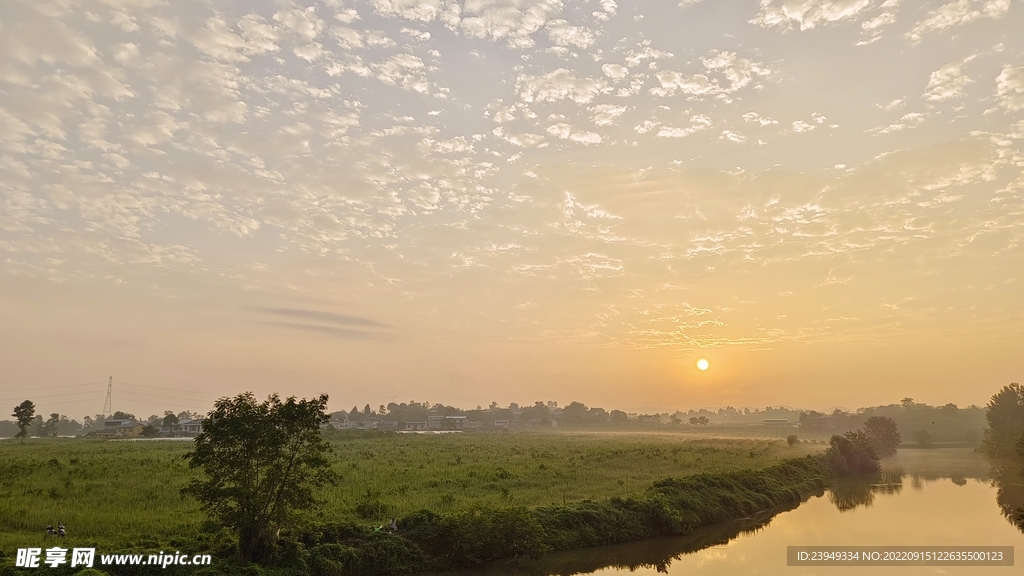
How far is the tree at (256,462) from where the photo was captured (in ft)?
68.4

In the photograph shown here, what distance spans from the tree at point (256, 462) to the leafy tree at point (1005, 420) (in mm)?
87770

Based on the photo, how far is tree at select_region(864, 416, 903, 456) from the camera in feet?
296

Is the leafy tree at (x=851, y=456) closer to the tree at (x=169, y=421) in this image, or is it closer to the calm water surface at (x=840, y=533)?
the calm water surface at (x=840, y=533)

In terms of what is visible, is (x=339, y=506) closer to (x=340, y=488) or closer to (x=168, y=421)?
(x=340, y=488)

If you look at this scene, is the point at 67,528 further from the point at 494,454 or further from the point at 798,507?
the point at 798,507

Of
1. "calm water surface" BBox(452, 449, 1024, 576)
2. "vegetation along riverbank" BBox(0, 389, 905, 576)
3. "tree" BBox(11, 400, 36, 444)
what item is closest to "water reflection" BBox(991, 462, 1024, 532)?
"calm water surface" BBox(452, 449, 1024, 576)

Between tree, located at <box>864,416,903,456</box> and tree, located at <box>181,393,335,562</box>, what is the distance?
307 feet

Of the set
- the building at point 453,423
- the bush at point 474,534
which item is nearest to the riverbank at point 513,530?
the bush at point 474,534

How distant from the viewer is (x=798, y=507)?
43.8 meters


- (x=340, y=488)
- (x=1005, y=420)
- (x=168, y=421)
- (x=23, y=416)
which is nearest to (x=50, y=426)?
(x=168, y=421)

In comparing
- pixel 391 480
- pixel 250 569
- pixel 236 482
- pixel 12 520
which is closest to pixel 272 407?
pixel 236 482

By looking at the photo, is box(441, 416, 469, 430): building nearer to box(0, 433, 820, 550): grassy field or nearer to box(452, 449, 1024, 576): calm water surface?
box(0, 433, 820, 550): grassy field

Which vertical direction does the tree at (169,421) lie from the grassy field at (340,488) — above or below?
below

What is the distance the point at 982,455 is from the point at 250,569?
347 feet
